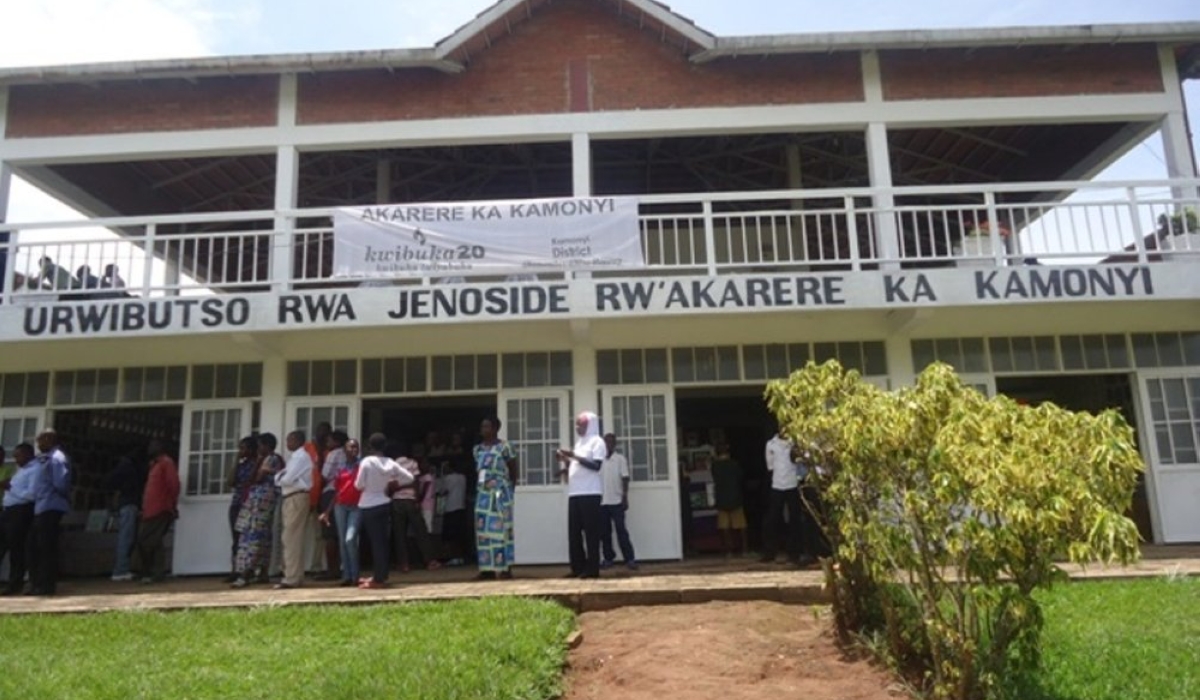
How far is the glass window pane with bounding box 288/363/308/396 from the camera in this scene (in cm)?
1045

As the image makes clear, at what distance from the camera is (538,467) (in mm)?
10070

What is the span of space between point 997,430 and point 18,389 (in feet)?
35.3

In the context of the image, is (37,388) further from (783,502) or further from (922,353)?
(922,353)

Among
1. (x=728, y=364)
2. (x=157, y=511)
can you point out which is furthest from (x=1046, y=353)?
(x=157, y=511)

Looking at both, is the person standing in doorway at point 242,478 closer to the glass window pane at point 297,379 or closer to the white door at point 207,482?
the white door at point 207,482

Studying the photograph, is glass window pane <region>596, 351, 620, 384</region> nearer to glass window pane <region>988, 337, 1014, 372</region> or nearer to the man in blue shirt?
glass window pane <region>988, 337, 1014, 372</region>

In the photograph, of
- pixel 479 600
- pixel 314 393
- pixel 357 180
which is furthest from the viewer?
pixel 357 180

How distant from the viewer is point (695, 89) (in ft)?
36.1

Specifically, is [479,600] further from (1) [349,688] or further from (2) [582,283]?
(2) [582,283]

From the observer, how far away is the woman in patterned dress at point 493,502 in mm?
8344

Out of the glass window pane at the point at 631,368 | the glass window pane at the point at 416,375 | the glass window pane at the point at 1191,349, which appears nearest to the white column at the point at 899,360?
the glass window pane at the point at 631,368

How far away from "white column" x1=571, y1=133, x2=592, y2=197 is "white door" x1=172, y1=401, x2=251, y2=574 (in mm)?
4441

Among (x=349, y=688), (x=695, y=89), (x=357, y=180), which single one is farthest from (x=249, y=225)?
(x=349, y=688)

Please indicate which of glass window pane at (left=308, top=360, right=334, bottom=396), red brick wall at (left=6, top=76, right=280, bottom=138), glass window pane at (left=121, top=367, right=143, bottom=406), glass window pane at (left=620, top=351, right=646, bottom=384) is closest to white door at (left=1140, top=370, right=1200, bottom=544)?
glass window pane at (left=620, top=351, right=646, bottom=384)
